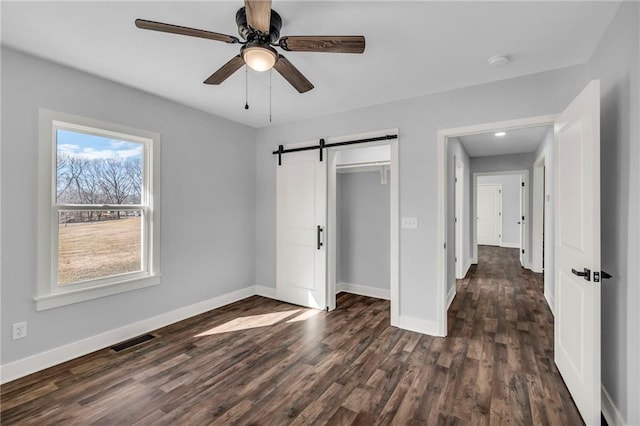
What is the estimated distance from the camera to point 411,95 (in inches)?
130

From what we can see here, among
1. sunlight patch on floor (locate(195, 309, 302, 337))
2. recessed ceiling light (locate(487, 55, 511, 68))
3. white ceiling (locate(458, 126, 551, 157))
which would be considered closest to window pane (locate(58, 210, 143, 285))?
sunlight patch on floor (locate(195, 309, 302, 337))

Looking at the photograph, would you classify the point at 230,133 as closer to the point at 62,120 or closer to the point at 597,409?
the point at 62,120

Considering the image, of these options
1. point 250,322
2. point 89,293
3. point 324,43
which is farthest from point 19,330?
point 324,43

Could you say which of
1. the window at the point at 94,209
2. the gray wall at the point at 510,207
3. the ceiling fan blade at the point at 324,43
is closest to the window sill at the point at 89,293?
the window at the point at 94,209

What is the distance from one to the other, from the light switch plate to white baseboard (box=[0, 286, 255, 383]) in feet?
8.64

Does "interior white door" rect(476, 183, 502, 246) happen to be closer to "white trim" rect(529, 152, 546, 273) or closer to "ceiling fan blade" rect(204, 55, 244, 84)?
"white trim" rect(529, 152, 546, 273)

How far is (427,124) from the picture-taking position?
3273 mm

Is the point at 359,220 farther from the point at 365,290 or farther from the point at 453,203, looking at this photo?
the point at 453,203

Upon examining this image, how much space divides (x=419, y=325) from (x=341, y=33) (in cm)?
295

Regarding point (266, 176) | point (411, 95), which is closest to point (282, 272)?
point (266, 176)

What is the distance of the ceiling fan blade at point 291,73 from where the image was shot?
1952 millimetres

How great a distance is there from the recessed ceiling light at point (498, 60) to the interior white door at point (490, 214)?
877 centimetres

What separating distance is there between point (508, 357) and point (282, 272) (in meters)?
2.87

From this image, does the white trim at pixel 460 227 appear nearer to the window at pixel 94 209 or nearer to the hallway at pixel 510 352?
the hallway at pixel 510 352
